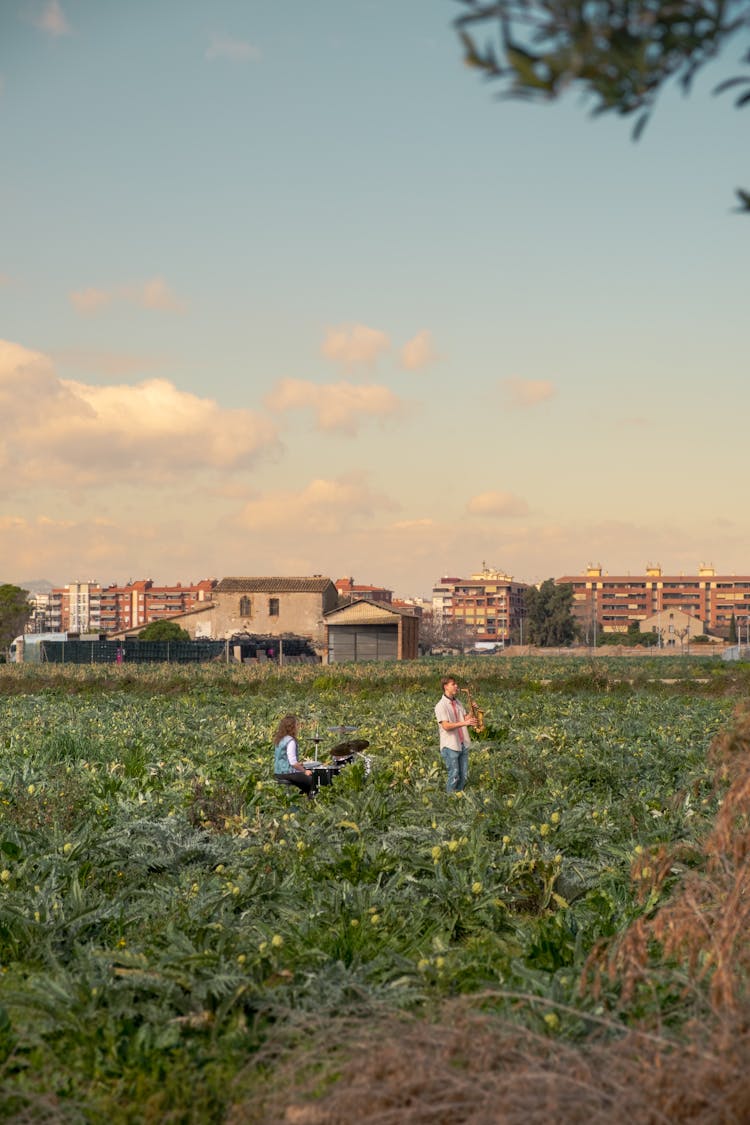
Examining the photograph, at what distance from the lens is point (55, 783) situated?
1388 cm

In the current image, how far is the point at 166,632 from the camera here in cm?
9400

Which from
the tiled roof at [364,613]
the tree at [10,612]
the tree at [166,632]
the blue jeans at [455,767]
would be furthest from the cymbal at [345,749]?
the tree at [10,612]

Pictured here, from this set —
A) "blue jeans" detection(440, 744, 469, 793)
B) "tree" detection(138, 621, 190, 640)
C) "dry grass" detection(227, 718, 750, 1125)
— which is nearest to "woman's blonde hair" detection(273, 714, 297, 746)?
"blue jeans" detection(440, 744, 469, 793)

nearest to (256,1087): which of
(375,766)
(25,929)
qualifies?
(25,929)

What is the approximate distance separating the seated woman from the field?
0.63 feet

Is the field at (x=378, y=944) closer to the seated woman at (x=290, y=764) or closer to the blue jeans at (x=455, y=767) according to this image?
the seated woman at (x=290, y=764)

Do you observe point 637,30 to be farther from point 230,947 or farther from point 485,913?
point 485,913

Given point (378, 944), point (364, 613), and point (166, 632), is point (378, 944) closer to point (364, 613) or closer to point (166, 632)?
point (364, 613)

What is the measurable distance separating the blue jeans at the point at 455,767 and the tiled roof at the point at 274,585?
74649 mm

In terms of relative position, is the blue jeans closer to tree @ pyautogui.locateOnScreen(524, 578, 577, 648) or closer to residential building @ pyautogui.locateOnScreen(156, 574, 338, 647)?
residential building @ pyautogui.locateOnScreen(156, 574, 338, 647)

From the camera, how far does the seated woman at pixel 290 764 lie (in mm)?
14000

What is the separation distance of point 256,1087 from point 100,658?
2432 inches

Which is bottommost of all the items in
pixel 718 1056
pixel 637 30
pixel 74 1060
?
pixel 74 1060

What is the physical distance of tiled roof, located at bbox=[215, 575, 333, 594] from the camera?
8950 centimetres
